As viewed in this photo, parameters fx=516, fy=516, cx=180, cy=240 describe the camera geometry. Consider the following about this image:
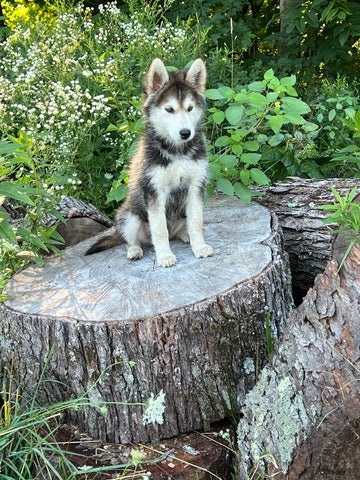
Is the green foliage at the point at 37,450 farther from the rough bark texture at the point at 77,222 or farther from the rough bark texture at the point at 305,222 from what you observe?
the rough bark texture at the point at 305,222

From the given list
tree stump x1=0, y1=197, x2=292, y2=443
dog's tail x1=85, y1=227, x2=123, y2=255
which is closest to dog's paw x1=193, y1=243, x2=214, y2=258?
tree stump x1=0, y1=197, x2=292, y2=443

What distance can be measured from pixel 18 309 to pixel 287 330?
1.50m

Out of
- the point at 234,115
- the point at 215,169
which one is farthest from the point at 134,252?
the point at 234,115

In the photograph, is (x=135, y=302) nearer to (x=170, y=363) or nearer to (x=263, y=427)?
(x=170, y=363)

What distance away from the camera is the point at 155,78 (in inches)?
132

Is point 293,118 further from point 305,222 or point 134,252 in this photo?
point 134,252

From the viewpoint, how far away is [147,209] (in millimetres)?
3469

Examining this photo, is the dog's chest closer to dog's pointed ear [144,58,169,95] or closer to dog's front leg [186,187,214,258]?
dog's front leg [186,187,214,258]

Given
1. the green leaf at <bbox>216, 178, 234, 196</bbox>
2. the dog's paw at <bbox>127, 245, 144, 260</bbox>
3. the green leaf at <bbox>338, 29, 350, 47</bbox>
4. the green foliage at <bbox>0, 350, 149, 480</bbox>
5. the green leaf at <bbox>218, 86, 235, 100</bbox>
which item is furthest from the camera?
the green leaf at <bbox>338, 29, 350, 47</bbox>

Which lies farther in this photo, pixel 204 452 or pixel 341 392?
pixel 204 452

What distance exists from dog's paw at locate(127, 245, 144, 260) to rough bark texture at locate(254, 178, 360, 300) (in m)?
1.20

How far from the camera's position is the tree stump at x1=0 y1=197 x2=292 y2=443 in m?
2.73

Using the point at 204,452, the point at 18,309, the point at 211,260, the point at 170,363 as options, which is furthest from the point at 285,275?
the point at 18,309

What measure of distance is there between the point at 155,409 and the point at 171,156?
62.1 inches
